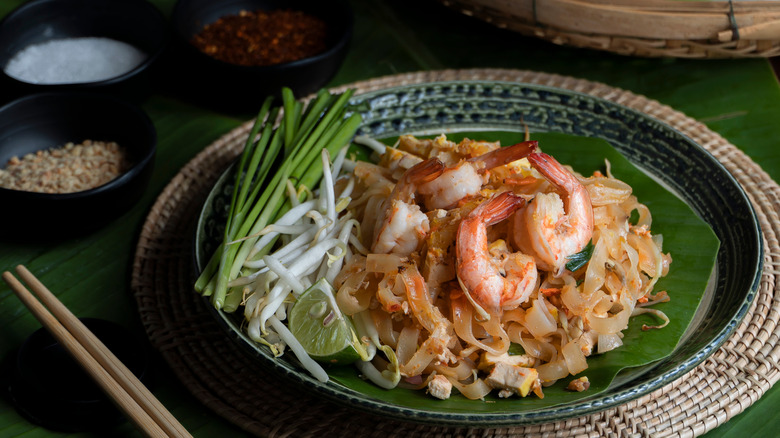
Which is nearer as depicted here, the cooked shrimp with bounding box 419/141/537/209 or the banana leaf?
the banana leaf

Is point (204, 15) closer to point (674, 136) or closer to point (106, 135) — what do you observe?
point (106, 135)

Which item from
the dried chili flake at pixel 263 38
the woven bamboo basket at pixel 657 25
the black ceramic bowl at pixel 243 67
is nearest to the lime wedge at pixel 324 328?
the black ceramic bowl at pixel 243 67

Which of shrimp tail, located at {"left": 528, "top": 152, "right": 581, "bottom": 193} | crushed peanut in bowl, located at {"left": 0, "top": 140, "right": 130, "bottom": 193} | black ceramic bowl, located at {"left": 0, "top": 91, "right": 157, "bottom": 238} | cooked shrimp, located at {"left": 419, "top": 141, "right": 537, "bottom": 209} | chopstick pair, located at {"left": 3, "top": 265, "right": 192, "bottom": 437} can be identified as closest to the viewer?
chopstick pair, located at {"left": 3, "top": 265, "right": 192, "bottom": 437}

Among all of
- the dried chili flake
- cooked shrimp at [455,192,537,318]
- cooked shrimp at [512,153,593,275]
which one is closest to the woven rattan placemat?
cooked shrimp at [455,192,537,318]

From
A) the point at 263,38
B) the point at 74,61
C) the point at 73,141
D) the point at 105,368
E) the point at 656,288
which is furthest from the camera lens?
the point at 263,38

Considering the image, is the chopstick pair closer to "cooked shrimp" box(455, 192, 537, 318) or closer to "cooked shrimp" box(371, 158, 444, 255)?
"cooked shrimp" box(371, 158, 444, 255)

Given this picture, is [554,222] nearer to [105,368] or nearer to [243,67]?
[105,368]

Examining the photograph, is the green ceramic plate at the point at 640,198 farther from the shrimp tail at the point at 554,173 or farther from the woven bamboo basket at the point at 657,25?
the woven bamboo basket at the point at 657,25

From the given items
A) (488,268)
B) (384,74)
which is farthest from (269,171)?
(384,74)
